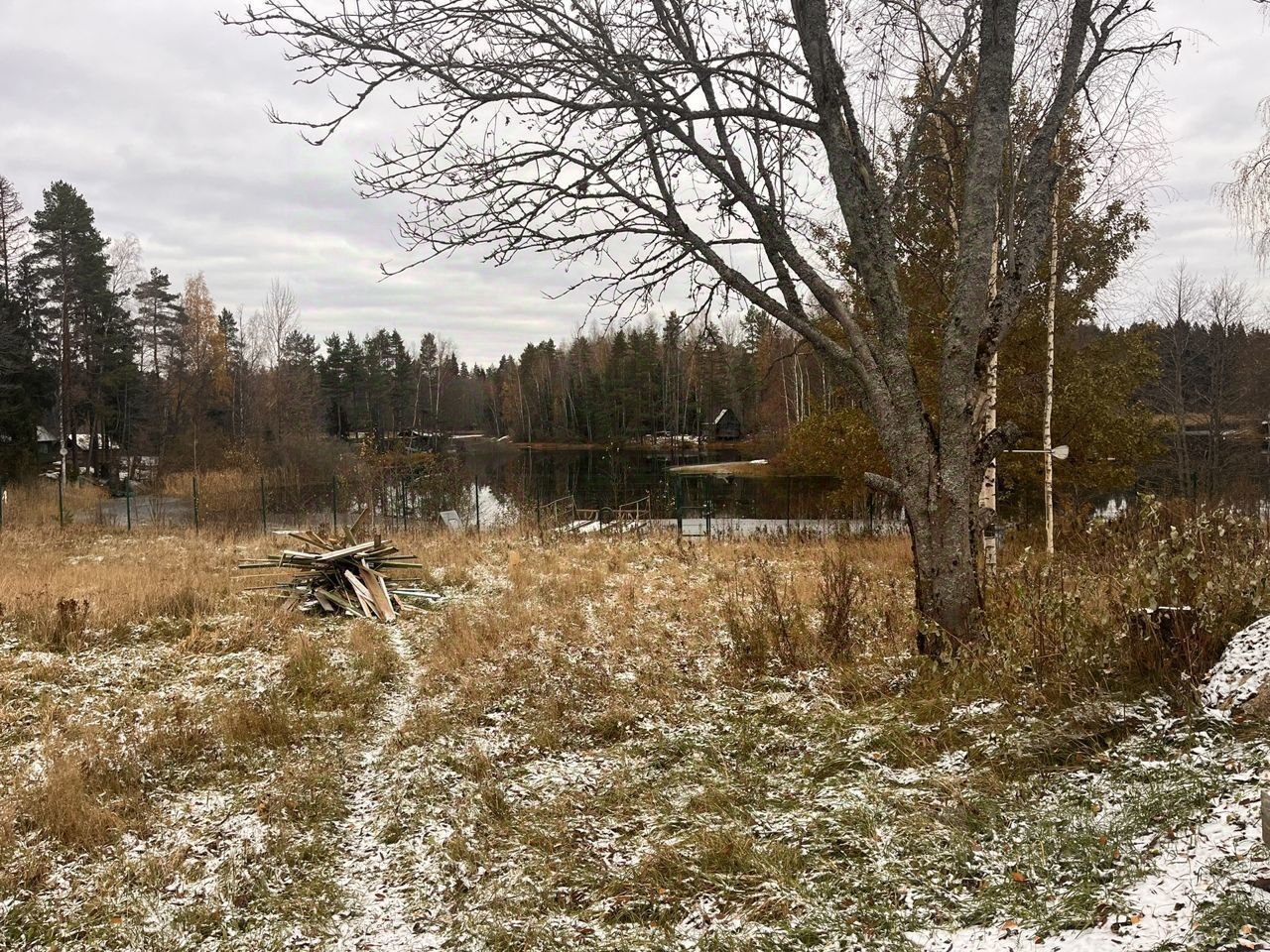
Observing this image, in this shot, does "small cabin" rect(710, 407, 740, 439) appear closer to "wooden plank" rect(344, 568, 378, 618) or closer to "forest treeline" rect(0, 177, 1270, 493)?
"forest treeline" rect(0, 177, 1270, 493)

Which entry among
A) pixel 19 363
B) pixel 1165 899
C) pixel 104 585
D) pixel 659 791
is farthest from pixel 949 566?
pixel 19 363

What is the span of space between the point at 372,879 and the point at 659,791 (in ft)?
5.25

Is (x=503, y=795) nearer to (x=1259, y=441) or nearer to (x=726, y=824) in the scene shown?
(x=726, y=824)

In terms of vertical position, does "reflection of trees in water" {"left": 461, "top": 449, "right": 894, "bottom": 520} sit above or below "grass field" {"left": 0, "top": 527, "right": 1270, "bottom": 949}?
above

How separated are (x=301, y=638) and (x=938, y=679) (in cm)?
680

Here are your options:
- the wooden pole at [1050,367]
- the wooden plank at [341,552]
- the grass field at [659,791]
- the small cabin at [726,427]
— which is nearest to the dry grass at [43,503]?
the wooden plank at [341,552]

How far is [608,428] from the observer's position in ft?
237

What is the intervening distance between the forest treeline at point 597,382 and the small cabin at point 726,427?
1.12m

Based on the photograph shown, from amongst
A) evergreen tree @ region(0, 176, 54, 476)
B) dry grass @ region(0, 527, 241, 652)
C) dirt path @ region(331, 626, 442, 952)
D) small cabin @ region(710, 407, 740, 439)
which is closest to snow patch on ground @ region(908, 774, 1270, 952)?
dirt path @ region(331, 626, 442, 952)

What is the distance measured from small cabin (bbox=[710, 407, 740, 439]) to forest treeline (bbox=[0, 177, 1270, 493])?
1116 millimetres

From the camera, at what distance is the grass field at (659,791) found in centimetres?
296

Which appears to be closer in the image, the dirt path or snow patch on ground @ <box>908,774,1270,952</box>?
snow patch on ground @ <box>908,774,1270,952</box>

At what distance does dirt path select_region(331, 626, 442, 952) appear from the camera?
3.36 metres

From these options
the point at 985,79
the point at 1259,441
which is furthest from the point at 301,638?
the point at 1259,441
